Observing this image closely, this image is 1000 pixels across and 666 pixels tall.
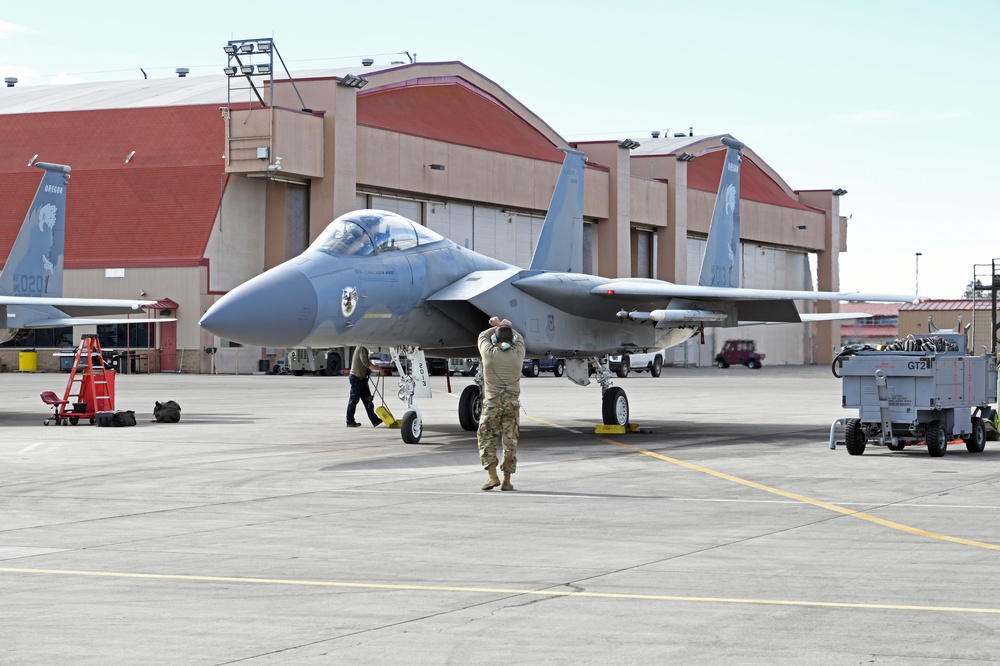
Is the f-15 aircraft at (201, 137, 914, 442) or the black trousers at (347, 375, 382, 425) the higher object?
the f-15 aircraft at (201, 137, 914, 442)

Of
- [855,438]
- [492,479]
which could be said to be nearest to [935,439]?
[855,438]

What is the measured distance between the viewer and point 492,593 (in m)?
7.70

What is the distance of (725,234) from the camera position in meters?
26.2

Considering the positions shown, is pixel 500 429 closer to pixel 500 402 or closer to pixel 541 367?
pixel 500 402

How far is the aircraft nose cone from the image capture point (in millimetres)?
15891

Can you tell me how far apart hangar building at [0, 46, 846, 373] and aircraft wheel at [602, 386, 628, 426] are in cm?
3431

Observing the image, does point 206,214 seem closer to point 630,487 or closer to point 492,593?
point 630,487

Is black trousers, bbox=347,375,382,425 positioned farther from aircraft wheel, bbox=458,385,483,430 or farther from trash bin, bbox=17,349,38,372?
trash bin, bbox=17,349,38,372

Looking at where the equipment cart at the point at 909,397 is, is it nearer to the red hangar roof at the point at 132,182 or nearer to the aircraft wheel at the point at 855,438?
the aircraft wheel at the point at 855,438

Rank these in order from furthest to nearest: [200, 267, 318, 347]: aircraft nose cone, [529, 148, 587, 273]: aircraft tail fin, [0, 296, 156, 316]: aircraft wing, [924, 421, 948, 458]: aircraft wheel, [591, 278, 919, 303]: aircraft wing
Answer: [0, 296, 156, 316]: aircraft wing
[529, 148, 587, 273]: aircraft tail fin
[591, 278, 919, 303]: aircraft wing
[924, 421, 948, 458]: aircraft wheel
[200, 267, 318, 347]: aircraft nose cone

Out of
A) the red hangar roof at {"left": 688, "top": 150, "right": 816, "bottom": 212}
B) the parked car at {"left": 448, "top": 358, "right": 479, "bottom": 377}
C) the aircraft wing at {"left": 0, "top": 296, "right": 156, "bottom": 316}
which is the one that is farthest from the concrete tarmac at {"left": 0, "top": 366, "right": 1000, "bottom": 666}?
the red hangar roof at {"left": 688, "top": 150, "right": 816, "bottom": 212}

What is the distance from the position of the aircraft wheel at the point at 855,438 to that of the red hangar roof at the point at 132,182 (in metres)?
42.2

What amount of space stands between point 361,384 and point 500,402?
9.87m

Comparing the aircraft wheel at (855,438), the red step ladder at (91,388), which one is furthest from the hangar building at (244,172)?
the aircraft wheel at (855,438)
